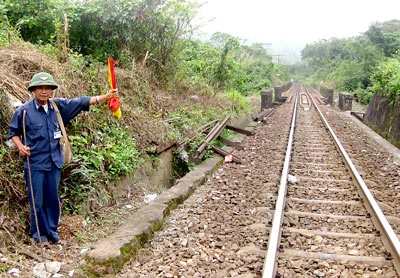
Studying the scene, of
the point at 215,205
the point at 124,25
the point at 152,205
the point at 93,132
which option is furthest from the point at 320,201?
the point at 124,25

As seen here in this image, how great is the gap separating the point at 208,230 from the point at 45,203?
191 centimetres

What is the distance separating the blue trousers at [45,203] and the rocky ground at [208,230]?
5.9 inches

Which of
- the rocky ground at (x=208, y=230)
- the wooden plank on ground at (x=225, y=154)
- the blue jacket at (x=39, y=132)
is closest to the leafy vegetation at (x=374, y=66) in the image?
the wooden plank on ground at (x=225, y=154)

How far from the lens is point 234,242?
430cm

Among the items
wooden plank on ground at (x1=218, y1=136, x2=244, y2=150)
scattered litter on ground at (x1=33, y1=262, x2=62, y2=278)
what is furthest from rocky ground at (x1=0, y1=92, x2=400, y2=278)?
wooden plank on ground at (x1=218, y1=136, x2=244, y2=150)

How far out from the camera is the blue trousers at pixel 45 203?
3.77m

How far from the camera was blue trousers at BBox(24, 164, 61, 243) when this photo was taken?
3.77 m

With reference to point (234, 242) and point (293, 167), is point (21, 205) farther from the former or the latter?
point (293, 167)

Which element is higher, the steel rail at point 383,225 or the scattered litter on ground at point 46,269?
the steel rail at point 383,225

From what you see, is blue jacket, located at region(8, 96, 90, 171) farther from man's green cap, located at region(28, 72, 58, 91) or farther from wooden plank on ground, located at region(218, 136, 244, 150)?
wooden plank on ground, located at region(218, 136, 244, 150)

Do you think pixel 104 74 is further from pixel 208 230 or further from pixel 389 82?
pixel 389 82

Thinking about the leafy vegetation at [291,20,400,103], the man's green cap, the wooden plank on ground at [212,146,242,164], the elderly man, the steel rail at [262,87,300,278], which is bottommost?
the steel rail at [262,87,300,278]

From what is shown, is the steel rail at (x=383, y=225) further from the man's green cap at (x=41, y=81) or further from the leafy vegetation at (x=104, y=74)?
the man's green cap at (x=41, y=81)

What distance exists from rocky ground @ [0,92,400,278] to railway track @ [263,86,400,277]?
21 cm
